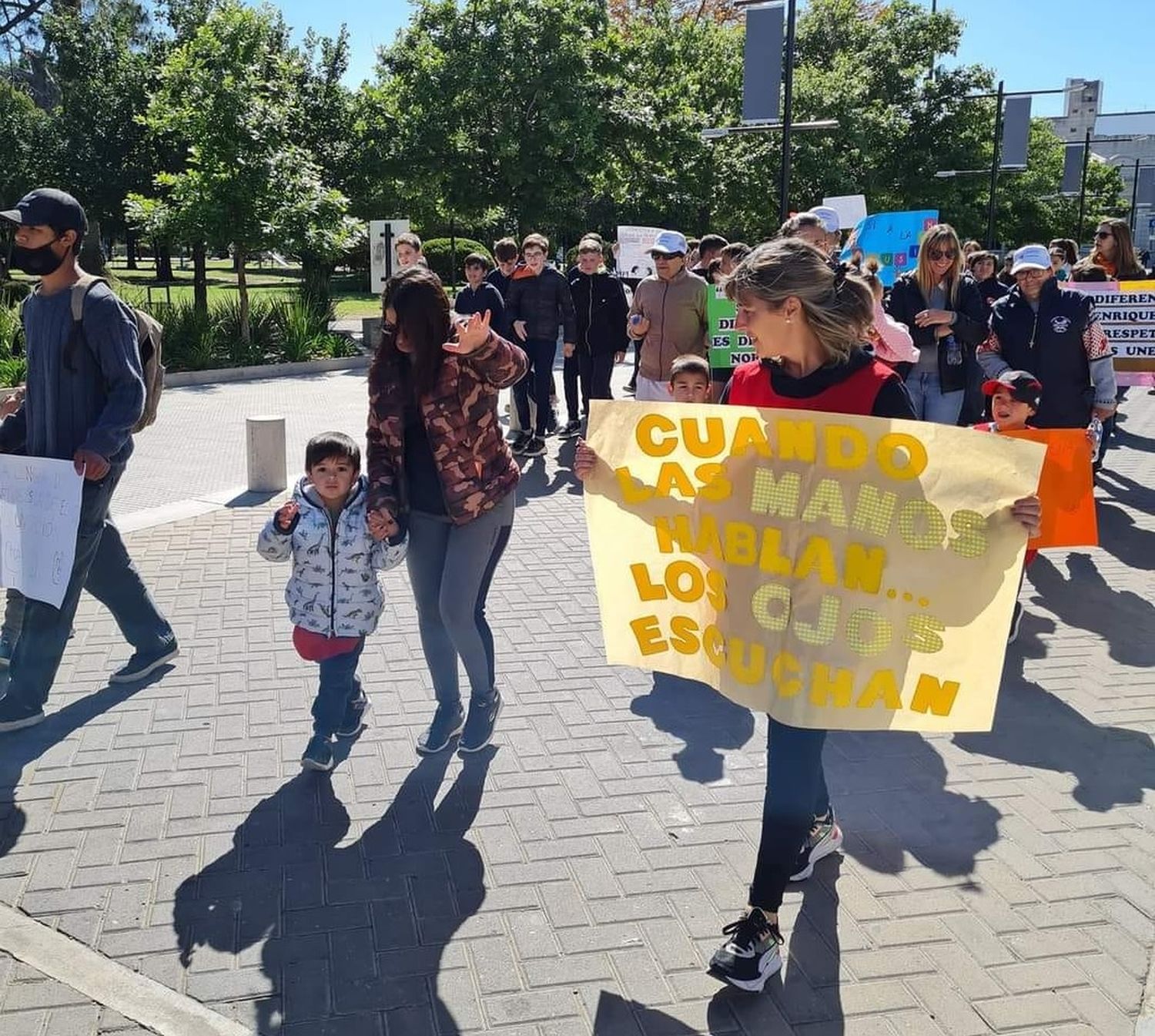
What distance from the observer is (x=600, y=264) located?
1086cm

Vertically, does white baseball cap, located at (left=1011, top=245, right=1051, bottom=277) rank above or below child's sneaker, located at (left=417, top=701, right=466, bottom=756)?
above

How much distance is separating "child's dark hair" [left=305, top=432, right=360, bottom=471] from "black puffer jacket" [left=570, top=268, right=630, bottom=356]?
6.61 metres

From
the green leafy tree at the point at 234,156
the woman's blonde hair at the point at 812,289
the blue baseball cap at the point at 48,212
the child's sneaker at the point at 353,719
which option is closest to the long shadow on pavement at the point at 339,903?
the child's sneaker at the point at 353,719

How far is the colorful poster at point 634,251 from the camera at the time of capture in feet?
51.9

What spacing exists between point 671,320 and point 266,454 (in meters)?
3.47

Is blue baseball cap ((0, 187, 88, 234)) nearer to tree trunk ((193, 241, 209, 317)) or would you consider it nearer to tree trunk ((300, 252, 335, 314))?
tree trunk ((193, 241, 209, 317))

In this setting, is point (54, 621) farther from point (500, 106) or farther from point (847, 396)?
point (500, 106)

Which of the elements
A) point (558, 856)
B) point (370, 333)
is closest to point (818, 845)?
point (558, 856)

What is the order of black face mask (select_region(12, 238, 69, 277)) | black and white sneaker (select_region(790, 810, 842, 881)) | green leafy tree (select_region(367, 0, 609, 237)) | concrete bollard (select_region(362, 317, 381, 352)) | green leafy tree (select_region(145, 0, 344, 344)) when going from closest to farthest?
black and white sneaker (select_region(790, 810, 842, 881))
black face mask (select_region(12, 238, 69, 277))
green leafy tree (select_region(145, 0, 344, 344))
concrete bollard (select_region(362, 317, 381, 352))
green leafy tree (select_region(367, 0, 609, 237))

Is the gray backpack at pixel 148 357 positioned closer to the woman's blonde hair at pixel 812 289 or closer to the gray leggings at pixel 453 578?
the gray leggings at pixel 453 578

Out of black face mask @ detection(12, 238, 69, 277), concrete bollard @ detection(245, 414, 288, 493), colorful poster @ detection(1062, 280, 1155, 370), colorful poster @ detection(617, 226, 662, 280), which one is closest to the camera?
black face mask @ detection(12, 238, 69, 277)

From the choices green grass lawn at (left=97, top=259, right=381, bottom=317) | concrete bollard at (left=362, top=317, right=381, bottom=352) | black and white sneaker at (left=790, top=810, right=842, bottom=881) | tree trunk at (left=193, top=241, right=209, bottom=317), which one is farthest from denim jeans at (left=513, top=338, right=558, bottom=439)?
concrete bollard at (left=362, top=317, right=381, bottom=352)

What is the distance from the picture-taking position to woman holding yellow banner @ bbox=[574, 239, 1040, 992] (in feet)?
9.93

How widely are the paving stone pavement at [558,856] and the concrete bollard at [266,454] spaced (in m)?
3.41
